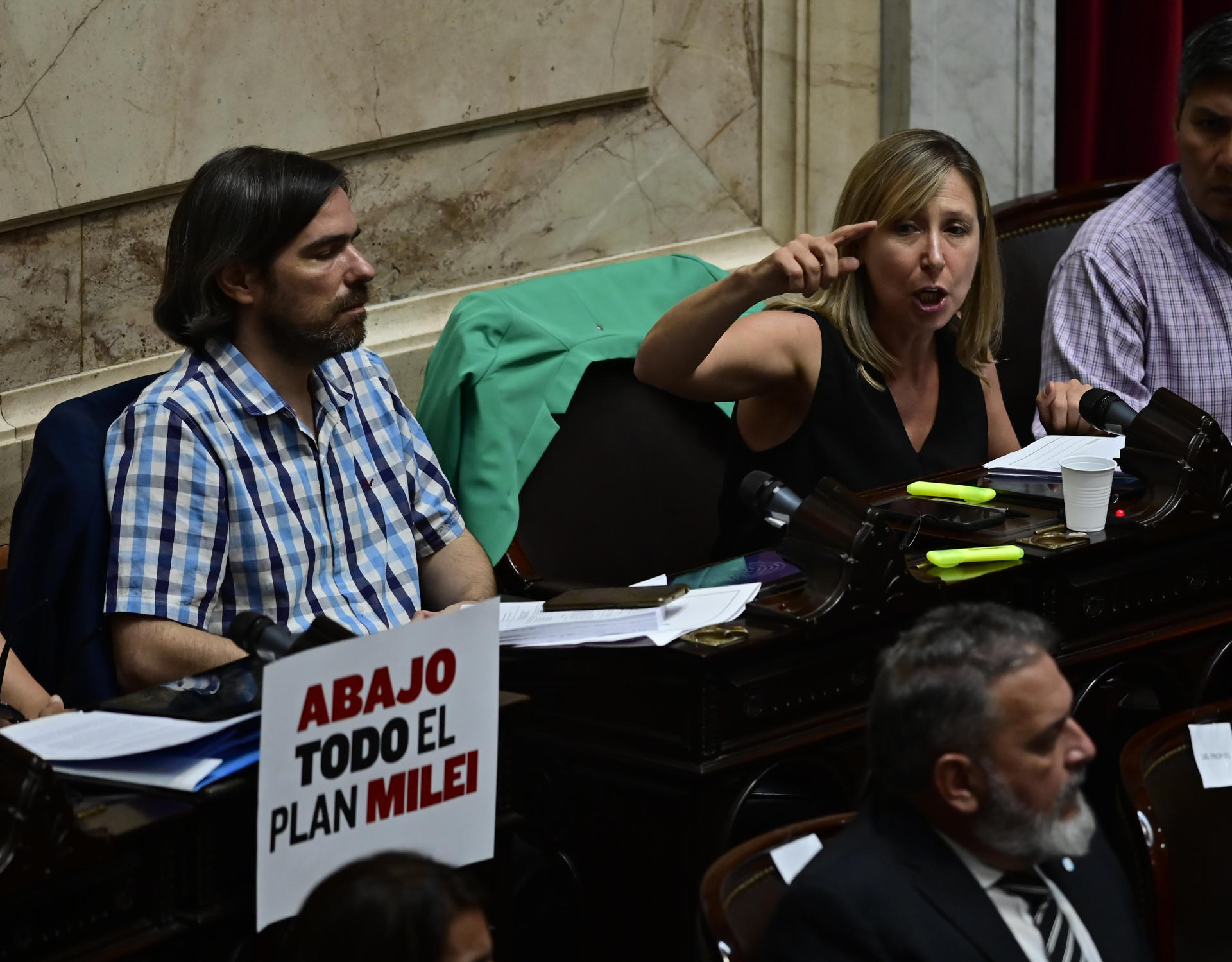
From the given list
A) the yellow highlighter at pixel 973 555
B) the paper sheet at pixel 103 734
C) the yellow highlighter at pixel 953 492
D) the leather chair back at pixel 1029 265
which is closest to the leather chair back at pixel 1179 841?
the yellow highlighter at pixel 973 555

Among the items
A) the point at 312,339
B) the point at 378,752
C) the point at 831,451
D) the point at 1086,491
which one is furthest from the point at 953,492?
the point at 378,752

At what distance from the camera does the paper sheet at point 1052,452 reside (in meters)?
2.84

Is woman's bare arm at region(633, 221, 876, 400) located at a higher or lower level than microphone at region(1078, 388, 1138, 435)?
higher

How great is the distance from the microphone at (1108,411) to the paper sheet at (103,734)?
5.00 ft

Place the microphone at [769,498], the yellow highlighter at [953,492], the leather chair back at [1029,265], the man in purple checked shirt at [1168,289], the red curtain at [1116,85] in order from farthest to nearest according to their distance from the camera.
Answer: the red curtain at [1116,85]
the leather chair back at [1029,265]
the man in purple checked shirt at [1168,289]
the yellow highlighter at [953,492]
the microphone at [769,498]

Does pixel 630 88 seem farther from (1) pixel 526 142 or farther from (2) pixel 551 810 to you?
(2) pixel 551 810

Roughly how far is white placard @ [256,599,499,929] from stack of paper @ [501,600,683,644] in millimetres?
323

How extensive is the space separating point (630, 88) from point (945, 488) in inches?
63.6

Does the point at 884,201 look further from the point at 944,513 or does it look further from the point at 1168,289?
the point at 1168,289

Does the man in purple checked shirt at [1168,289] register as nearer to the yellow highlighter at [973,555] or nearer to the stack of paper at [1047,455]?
the stack of paper at [1047,455]

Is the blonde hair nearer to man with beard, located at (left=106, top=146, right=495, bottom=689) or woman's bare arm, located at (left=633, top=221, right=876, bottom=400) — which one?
woman's bare arm, located at (left=633, top=221, right=876, bottom=400)

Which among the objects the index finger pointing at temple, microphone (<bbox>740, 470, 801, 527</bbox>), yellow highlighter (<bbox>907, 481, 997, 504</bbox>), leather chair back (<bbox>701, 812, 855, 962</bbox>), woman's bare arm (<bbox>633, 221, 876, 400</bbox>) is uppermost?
the index finger pointing at temple

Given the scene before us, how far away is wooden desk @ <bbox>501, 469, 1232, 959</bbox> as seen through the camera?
6.91 ft

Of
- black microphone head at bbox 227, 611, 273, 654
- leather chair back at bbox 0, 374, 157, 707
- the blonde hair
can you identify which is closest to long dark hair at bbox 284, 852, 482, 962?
black microphone head at bbox 227, 611, 273, 654
